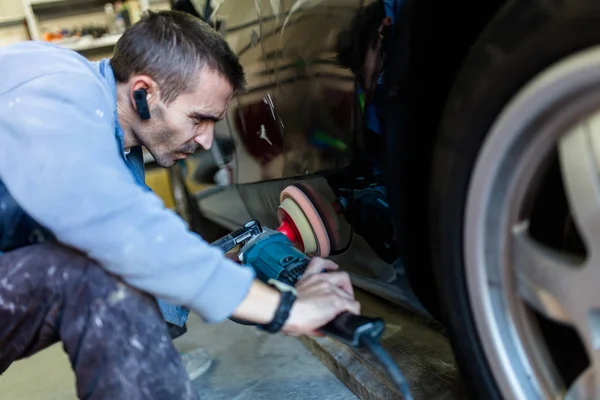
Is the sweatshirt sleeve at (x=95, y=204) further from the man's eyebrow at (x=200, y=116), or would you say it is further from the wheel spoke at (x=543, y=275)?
the wheel spoke at (x=543, y=275)

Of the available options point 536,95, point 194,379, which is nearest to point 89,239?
point 536,95

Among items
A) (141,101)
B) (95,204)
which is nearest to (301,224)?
(141,101)

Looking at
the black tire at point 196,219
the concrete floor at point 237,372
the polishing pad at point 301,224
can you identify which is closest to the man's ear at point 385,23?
the polishing pad at point 301,224

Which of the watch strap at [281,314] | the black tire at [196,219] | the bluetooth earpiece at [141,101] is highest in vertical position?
the bluetooth earpiece at [141,101]

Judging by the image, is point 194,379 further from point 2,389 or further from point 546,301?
point 546,301

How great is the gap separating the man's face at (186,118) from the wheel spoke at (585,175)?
67 cm

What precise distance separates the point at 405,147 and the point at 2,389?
149 cm

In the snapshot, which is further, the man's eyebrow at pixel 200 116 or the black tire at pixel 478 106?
the man's eyebrow at pixel 200 116

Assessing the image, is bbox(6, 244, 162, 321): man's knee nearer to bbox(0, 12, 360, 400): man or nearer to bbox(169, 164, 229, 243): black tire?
bbox(0, 12, 360, 400): man

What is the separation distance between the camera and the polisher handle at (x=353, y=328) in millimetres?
872

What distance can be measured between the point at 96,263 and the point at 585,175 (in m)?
0.70

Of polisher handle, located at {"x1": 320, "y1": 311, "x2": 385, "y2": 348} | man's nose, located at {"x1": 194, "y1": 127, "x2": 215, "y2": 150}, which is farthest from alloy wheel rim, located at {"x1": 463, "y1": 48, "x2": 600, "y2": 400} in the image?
man's nose, located at {"x1": 194, "y1": 127, "x2": 215, "y2": 150}

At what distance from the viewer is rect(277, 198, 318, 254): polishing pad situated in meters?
1.23

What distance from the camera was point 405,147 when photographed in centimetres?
90
